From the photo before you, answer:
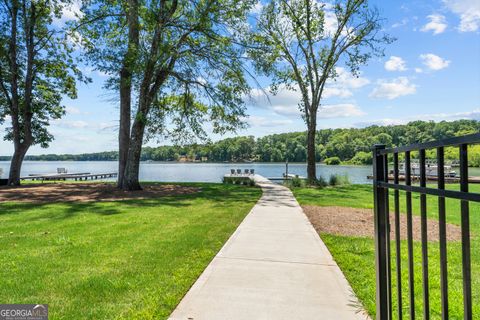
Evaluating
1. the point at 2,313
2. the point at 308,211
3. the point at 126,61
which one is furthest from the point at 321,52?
the point at 2,313

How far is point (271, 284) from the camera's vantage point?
411cm

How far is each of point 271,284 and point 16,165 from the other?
2121 centimetres

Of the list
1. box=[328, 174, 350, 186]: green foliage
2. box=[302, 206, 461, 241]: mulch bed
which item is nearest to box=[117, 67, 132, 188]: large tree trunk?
box=[302, 206, 461, 241]: mulch bed

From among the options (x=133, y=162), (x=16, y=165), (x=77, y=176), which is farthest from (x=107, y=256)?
(x=77, y=176)

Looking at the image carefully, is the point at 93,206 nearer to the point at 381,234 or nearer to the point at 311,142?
the point at 381,234

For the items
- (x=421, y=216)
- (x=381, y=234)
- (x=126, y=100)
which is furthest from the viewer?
(x=126, y=100)

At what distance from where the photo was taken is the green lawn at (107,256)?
3.63 meters

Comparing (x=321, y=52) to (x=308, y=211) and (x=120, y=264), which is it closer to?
(x=308, y=211)

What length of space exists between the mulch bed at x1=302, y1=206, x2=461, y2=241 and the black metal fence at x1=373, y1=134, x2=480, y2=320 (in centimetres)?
450

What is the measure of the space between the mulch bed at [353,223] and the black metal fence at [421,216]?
4.50m

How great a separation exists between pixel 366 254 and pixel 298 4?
19.1 m

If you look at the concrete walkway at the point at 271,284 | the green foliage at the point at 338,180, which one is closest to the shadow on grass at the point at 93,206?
the concrete walkway at the point at 271,284

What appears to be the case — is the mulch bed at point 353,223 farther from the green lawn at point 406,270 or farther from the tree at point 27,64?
the tree at point 27,64

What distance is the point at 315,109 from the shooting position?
21266 millimetres
